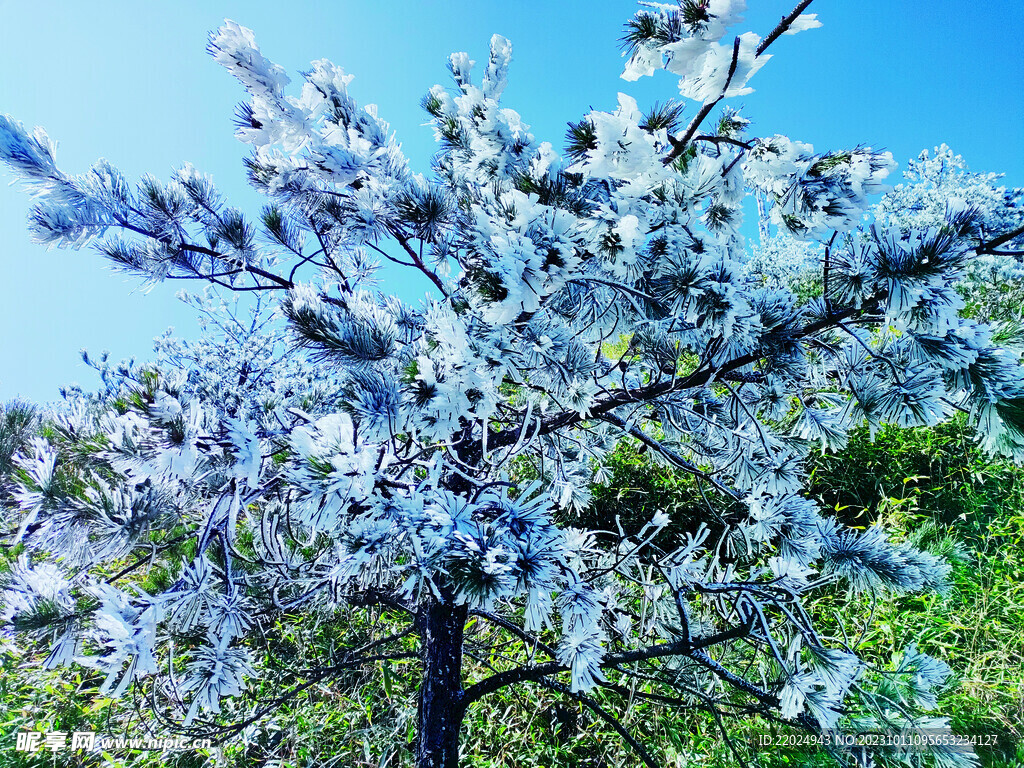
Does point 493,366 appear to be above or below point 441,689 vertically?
above

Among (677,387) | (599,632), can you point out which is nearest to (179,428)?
(599,632)

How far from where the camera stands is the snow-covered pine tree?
35.3 inches

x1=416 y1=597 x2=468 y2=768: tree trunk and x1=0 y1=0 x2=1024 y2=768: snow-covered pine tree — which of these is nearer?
x1=0 y1=0 x2=1024 y2=768: snow-covered pine tree

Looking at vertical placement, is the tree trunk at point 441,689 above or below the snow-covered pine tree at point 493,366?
below

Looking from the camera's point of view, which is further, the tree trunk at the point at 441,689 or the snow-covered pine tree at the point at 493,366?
the tree trunk at the point at 441,689

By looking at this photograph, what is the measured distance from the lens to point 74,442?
115 centimetres

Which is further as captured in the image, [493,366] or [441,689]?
[441,689]

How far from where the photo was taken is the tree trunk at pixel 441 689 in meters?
1.58

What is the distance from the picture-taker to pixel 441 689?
164 cm

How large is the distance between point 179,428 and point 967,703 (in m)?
3.47

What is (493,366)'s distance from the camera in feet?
3.43

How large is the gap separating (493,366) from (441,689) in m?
1.24

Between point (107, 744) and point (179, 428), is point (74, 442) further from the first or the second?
point (107, 744)

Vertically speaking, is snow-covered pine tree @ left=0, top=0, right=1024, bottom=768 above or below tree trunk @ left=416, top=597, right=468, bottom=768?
above
